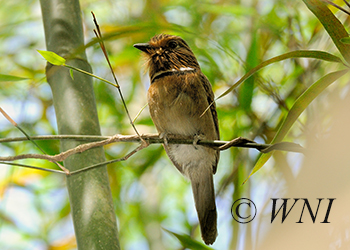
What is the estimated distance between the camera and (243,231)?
1.45m

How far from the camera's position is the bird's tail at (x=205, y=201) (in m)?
1.87

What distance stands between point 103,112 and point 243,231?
156 cm

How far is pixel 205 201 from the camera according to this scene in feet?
6.82

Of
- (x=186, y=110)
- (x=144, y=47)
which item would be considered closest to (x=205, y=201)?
(x=186, y=110)

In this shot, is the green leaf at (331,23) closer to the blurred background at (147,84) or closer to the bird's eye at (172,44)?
the blurred background at (147,84)

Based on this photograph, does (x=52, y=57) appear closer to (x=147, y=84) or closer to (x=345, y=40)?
(x=345, y=40)

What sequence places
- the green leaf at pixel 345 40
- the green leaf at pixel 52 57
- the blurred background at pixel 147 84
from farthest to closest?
the blurred background at pixel 147 84 → the green leaf at pixel 52 57 → the green leaf at pixel 345 40

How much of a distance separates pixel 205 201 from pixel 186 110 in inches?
20.5

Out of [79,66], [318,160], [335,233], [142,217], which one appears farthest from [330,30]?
[142,217]

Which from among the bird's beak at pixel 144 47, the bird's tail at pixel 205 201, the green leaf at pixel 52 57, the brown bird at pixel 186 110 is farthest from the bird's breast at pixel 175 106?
the green leaf at pixel 52 57

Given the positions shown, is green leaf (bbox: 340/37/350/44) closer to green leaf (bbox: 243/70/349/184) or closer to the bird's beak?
green leaf (bbox: 243/70/349/184)

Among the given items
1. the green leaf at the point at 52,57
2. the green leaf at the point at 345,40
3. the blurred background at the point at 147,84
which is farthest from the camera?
the blurred background at the point at 147,84

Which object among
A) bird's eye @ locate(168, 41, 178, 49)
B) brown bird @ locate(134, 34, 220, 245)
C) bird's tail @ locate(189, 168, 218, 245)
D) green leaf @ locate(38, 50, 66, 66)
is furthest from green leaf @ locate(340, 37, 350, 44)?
bird's eye @ locate(168, 41, 178, 49)

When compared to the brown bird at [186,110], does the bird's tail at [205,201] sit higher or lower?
lower
